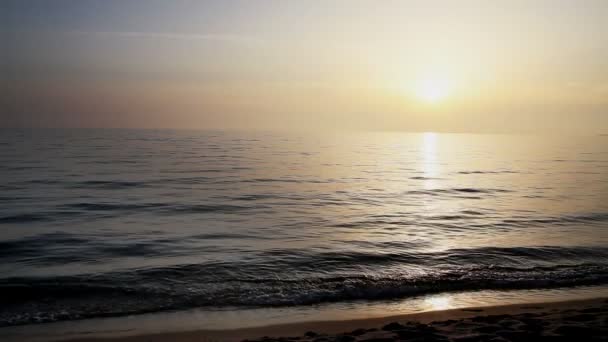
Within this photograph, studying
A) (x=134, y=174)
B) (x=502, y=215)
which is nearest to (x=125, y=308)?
(x=502, y=215)

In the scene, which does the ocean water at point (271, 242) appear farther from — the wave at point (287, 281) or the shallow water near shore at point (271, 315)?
the shallow water near shore at point (271, 315)

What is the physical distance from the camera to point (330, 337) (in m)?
8.77

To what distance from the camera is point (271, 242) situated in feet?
60.0

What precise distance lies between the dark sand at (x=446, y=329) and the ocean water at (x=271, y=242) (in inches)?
74.9

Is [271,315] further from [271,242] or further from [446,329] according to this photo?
[271,242]

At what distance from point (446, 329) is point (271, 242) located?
10099 millimetres

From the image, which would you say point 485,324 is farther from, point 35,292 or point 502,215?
point 502,215

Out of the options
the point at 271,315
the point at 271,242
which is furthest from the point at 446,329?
the point at 271,242

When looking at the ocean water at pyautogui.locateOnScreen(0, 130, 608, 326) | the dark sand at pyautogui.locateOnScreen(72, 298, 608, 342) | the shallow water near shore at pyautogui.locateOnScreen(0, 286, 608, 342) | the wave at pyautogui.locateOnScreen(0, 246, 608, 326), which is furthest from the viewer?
the ocean water at pyautogui.locateOnScreen(0, 130, 608, 326)

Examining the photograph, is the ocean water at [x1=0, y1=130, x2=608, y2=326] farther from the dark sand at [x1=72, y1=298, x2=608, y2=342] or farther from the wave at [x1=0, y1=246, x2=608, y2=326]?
the dark sand at [x1=72, y1=298, x2=608, y2=342]

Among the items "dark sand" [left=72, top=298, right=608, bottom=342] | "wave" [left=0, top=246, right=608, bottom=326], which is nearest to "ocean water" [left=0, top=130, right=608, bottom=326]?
"wave" [left=0, top=246, right=608, bottom=326]

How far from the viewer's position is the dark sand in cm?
842

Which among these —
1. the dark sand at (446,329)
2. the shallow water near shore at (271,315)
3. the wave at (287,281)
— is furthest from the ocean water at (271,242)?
the dark sand at (446,329)

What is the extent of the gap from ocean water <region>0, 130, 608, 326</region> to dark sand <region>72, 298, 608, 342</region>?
1903 mm
